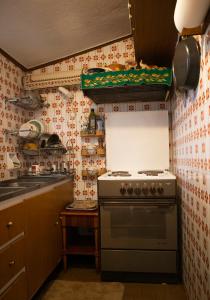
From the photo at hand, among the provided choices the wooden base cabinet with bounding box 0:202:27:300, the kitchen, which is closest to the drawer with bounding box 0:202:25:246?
the wooden base cabinet with bounding box 0:202:27:300

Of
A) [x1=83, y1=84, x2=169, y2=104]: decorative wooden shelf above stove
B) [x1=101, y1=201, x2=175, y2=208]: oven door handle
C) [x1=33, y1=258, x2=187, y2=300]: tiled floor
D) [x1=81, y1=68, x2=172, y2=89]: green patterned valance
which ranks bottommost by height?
[x1=33, y1=258, x2=187, y2=300]: tiled floor

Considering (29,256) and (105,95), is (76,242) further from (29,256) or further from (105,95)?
(105,95)

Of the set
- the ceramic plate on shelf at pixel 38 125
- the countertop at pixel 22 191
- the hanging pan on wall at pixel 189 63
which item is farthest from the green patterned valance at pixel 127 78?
the countertop at pixel 22 191

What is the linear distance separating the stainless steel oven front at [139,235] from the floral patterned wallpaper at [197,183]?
13 cm

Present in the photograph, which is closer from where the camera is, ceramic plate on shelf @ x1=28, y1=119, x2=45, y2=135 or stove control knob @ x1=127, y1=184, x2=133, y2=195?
stove control knob @ x1=127, y1=184, x2=133, y2=195

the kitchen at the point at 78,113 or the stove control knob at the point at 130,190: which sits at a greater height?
the kitchen at the point at 78,113

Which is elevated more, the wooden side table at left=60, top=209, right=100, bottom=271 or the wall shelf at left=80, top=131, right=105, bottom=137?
the wall shelf at left=80, top=131, right=105, bottom=137

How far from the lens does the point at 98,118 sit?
2.66m

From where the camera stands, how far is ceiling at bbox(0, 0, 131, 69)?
6.10 ft

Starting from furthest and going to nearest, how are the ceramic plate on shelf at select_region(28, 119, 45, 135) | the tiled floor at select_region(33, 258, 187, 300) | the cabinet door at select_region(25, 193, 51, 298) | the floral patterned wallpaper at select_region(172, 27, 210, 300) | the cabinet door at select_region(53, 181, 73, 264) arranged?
the ceramic plate on shelf at select_region(28, 119, 45, 135)
the cabinet door at select_region(53, 181, 73, 264)
the tiled floor at select_region(33, 258, 187, 300)
the cabinet door at select_region(25, 193, 51, 298)
the floral patterned wallpaper at select_region(172, 27, 210, 300)

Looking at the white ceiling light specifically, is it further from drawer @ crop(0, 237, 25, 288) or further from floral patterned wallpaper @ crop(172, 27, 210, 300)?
drawer @ crop(0, 237, 25, 288)

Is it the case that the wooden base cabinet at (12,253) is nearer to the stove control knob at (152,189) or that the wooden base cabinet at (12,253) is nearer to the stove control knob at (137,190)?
the stove control knob at (137,190)

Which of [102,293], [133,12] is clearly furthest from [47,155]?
[133,12]

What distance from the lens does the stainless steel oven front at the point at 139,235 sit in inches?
78.1
